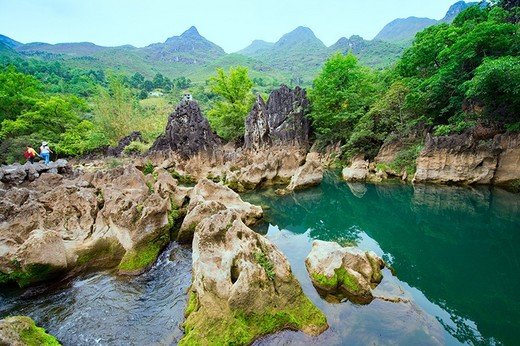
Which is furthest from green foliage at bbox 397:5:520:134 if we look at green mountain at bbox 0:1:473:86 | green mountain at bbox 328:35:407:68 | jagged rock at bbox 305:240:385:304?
green mountain at bbox 0:1:473:86

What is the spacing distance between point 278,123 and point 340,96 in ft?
21.2

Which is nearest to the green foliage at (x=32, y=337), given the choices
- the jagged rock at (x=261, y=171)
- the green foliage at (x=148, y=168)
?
the jagged rock at (x=261, y=171)

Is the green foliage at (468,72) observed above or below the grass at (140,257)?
above

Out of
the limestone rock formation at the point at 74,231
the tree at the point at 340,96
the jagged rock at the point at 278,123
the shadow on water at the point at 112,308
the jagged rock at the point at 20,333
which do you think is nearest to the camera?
the jagged rock at the point at 20,333

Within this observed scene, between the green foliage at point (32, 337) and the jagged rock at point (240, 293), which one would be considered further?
the jagged rock at point (240, 293)

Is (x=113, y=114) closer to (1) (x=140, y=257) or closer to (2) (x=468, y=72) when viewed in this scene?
(1) (x=140, y=257)

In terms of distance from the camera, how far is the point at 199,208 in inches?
381

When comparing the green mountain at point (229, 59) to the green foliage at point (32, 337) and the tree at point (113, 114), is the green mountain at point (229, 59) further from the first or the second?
the green foliage at point (32, 337)

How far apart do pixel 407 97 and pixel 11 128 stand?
3323cm

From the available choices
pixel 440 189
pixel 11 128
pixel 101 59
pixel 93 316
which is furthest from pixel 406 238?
pixel 101 59

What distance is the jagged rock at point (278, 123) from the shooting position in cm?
2755

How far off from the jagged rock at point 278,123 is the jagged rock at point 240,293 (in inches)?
851

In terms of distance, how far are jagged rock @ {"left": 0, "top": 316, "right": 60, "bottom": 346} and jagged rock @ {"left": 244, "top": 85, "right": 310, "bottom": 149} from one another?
78.3 feet

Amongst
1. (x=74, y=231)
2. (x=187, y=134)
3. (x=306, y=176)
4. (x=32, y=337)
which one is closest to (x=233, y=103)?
(x=187, y=134)
